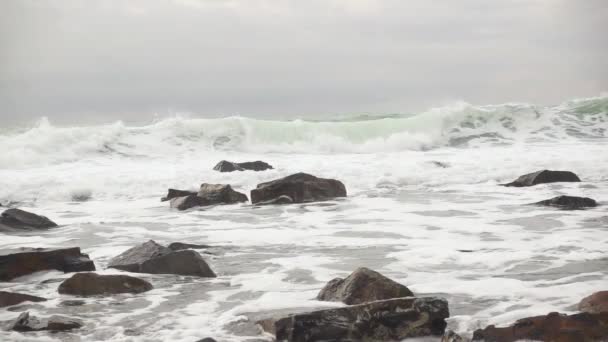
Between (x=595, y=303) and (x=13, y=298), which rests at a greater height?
(x=13, y=298)

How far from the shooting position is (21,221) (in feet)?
25.9

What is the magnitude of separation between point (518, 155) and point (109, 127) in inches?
447

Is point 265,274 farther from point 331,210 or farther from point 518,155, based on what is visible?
point 518,155

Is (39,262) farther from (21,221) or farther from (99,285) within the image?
(21,221)

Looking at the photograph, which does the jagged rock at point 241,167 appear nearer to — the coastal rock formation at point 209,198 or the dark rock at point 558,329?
the coastal rock formation at point 209,198

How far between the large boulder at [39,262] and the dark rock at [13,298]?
790mm

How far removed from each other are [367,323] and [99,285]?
201 centimetres

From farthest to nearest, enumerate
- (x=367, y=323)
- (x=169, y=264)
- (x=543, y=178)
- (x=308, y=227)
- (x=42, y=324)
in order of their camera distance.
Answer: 1. (x=543, y=178)
2. (x=308, y=227)
3. (x=169, y=264)
4. (x=42, y=324)
5. (x=367, y=323)

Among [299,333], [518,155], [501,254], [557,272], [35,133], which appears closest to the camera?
[299,333]

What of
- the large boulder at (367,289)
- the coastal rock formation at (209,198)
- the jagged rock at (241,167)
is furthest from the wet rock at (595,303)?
the jagged rock at (241,167)

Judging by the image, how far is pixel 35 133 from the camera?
18594 mm

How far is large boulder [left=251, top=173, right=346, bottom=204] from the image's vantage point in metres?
9.64

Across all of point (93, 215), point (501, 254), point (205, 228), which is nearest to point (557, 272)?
point (501, 254)

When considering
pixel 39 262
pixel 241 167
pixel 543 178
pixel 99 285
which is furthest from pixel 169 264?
pixel 241 167
